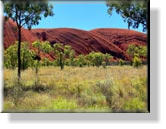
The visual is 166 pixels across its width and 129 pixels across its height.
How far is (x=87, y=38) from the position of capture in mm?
6840

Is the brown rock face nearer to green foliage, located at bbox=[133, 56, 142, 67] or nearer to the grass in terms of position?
green foliage, located at bbox=[133, 56, 142, 67]

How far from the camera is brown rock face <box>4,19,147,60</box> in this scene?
22.2 feet

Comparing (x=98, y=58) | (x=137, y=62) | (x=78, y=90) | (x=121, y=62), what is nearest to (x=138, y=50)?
(x=137, y=62)

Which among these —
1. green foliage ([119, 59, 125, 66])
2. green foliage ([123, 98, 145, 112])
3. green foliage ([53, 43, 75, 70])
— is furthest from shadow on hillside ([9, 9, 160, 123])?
green foliage ([53, 43, 75, 70])

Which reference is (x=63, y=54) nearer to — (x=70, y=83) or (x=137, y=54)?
(x=70, y=83)

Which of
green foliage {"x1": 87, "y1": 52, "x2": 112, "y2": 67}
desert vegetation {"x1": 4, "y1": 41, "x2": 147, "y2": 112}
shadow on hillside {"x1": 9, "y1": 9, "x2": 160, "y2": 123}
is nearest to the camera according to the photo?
shadow on hillside {"x1": 9, "y1": 9, "x2": 160, "y2": 123}

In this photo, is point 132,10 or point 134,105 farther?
point 132,10

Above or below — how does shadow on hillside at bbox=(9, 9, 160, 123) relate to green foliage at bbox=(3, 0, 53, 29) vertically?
below

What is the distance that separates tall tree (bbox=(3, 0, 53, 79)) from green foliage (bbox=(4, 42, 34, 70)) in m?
0.07

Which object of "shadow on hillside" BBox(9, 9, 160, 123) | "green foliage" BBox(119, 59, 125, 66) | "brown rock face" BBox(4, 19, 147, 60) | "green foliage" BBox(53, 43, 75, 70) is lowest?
"shadow on hillside" BBox(9, 9, 160, 123)

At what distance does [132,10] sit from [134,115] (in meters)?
1.65
